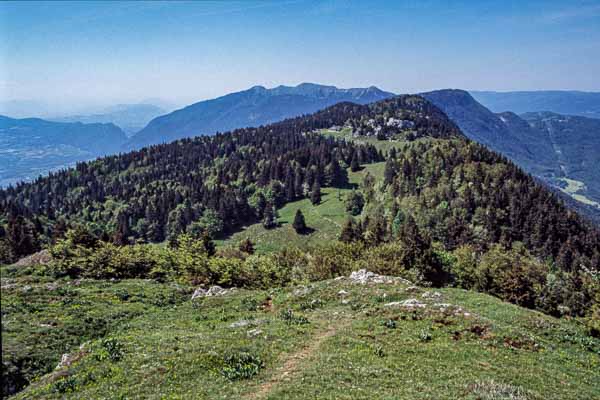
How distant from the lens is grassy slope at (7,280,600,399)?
1967 cm

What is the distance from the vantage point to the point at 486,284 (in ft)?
252

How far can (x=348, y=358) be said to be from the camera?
2339 cm

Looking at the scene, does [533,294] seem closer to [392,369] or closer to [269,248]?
[392,369]

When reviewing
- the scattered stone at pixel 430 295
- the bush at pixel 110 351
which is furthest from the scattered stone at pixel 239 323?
the scattered stone at pixel 430 295

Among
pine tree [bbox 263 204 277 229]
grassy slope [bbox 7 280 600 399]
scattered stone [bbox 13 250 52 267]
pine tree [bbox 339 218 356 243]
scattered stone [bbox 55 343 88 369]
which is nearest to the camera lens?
grassy slope [bbox 7 280 600 399]

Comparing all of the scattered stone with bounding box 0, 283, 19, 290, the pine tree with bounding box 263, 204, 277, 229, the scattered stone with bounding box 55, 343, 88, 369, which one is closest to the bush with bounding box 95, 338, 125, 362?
the scattered stone with bounding box 55, 343, 88, 369

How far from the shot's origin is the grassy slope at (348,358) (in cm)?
1967

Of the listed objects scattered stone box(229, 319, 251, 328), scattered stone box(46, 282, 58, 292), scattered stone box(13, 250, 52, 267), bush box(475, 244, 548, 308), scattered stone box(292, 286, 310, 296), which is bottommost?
bush box(475, 244, 548, 308)

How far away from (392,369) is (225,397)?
10.0 meters

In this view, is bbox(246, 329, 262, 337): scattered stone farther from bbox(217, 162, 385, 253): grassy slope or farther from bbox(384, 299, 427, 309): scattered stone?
bbox(217, 162, 385, 253): grassy slope

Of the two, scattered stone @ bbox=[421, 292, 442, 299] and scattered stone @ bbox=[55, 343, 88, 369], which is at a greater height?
scattered stone @ bbox=[55, 343, 88, 369]

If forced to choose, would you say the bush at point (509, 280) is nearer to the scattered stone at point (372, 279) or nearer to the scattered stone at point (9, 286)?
the scattered stone at point (372, 279)

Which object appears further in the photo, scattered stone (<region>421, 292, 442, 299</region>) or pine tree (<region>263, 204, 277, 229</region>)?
pine tree (<region>263, 204, 277, 229</region>)

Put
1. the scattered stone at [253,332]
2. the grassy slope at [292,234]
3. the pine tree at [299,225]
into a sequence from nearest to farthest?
the scattered stone at [253,332] < the grassy slope at [292,234] < the pine tree at [299,225]
